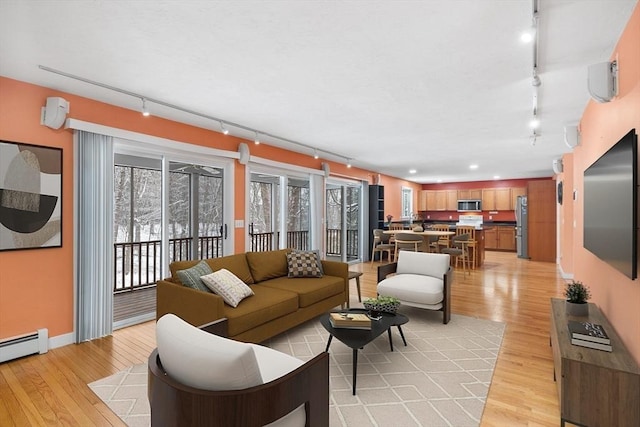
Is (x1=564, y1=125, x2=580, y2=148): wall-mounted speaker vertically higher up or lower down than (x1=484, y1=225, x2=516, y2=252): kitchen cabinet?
higher up

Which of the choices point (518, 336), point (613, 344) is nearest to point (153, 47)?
point (613, 344)

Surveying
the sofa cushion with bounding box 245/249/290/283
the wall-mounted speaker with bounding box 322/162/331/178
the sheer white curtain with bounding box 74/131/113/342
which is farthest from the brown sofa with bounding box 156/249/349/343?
the wall-mounted speaker with bounding box 322/162/331/178

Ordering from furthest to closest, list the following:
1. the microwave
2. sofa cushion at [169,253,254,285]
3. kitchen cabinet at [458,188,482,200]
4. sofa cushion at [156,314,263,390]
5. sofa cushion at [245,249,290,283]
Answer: kitchen cabinet at [458,188,482,200], the microwave, sofa cushion at [245,249,290,283], sofa cushion at [169,253,254,285], sofa cushion at [156,314,263,390]

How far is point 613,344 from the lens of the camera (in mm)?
2084

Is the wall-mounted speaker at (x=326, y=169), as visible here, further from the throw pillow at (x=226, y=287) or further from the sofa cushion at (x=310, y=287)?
the throw pillow at (x=226, y=287)

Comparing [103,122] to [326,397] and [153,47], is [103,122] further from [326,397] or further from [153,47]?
[326,397]

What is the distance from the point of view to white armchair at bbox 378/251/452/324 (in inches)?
149

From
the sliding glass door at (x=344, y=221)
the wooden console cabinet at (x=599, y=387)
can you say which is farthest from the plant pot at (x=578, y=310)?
the sliding glass door at (x=344, y=221)

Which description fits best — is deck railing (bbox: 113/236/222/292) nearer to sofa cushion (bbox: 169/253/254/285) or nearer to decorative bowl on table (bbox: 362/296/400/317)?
sofa cushion (bbox: 169/253/254/285)

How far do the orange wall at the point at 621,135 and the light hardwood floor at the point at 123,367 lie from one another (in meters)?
0.68

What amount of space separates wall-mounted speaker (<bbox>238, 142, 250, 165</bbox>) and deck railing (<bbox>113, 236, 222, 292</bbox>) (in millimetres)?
1337

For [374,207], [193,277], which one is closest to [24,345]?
[193,277]

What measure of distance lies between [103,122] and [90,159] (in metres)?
0.45

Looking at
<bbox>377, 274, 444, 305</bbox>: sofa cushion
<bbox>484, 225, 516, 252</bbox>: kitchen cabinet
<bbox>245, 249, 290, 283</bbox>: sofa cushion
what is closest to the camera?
<bbox>377, 274, 444, 305</bbox>: sofa cushion
